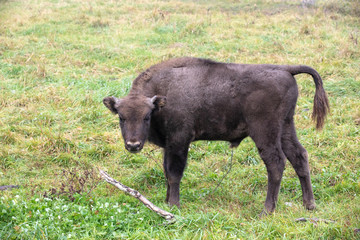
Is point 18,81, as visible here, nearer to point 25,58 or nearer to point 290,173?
point 25,58

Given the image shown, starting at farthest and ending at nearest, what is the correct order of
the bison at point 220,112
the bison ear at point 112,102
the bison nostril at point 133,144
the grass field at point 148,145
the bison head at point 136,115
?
1. the bison ear at point 112,102
2. the bison at point 220,112
3. the bison head at point 136,115
4. the bison nostril at point 133,144
5. the grass field at point 148,145

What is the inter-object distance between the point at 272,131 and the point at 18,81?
6.75 metres

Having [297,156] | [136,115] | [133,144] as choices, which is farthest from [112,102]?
[297,156]

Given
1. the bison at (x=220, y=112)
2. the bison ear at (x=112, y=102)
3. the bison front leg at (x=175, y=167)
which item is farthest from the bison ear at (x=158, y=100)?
the bison front leg at (x=175, y=167)

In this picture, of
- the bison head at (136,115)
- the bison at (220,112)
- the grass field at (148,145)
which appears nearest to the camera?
the grass field at (148,145)

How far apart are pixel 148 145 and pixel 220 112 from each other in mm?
2491

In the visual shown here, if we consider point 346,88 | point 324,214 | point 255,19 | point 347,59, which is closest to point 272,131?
point 324,214

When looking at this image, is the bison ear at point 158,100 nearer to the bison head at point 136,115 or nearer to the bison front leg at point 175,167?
the bison head at point 136,115

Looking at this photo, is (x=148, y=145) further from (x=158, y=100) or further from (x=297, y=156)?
(x=297, y=156)

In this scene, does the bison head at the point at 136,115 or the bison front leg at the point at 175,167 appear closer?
the bison head at the point at 136,115

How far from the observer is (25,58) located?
11414mm

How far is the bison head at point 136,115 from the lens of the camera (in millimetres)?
5617

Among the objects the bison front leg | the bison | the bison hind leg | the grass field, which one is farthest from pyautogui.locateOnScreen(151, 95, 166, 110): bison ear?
the bison hind leg

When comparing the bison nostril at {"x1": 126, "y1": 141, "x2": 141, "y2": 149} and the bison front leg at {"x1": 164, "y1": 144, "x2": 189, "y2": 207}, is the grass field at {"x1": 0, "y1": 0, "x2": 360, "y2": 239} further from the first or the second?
the bison nostril at {"x1": 126, "y1": 141, "x2": 141, "y2": 149}
